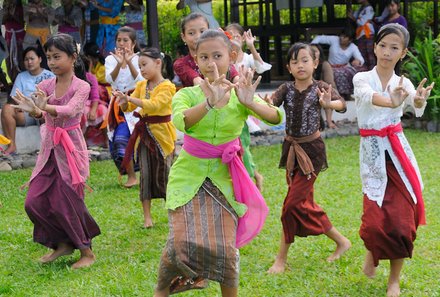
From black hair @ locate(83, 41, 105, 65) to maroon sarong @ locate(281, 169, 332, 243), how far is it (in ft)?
20.5

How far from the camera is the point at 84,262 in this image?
5930mm

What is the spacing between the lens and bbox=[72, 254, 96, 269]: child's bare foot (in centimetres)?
589

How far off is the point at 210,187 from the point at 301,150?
4.24 ft

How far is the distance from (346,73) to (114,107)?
5849 millimetres

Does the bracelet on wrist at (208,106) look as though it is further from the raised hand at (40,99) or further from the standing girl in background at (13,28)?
the standing girl in background at (13,28)

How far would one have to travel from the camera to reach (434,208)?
737 centimetres

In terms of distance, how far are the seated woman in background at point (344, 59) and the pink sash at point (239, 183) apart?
851 centimetres

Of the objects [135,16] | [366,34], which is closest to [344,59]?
[366,34]

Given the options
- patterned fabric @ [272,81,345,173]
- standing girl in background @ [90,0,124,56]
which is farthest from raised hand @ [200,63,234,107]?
standing girl in background @ [90,0,124,56]

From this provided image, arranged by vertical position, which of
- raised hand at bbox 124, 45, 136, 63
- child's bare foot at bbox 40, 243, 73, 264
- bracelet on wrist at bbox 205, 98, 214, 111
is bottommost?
child's bare foot at bbox 40, 243, 73, 264

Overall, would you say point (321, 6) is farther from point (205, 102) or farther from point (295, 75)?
point (205, 102)

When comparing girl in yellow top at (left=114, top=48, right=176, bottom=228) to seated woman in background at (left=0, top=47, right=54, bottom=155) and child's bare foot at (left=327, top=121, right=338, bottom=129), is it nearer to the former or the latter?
seated woman in background at (left=0, top=47, right=54, bottom=155)

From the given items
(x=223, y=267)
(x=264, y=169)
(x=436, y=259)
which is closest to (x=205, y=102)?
(x=223, y=267)

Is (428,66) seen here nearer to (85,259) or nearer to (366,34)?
(366,34)
